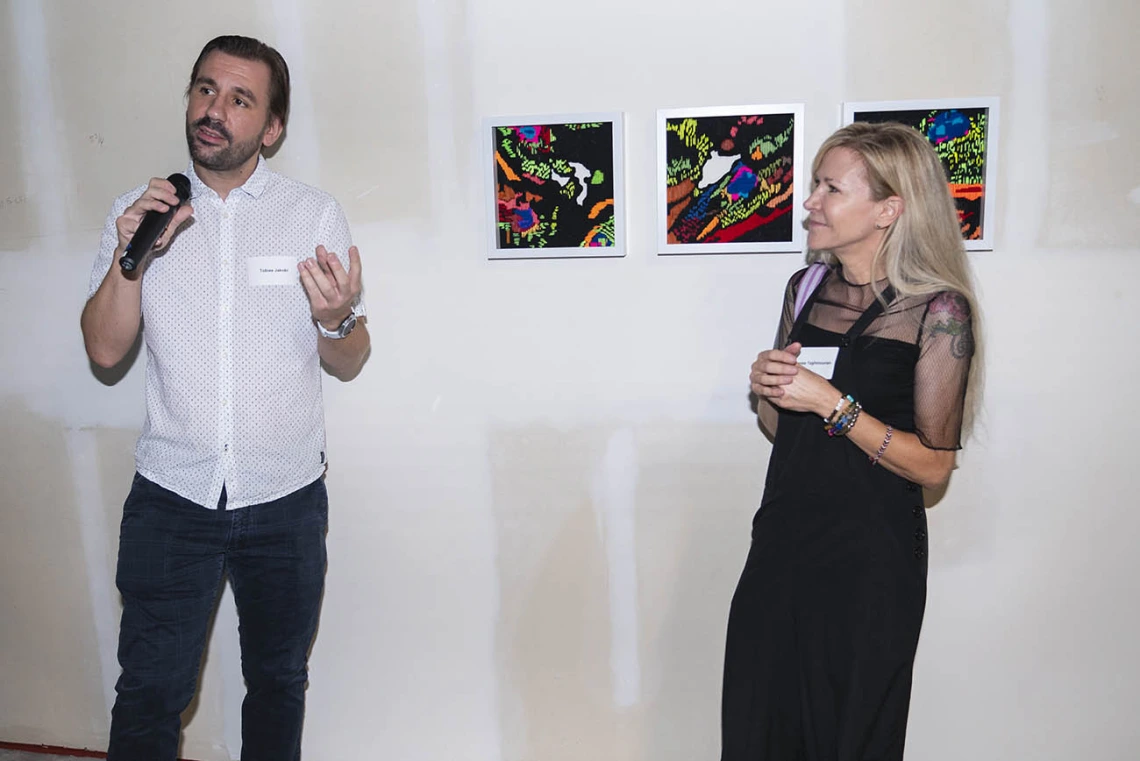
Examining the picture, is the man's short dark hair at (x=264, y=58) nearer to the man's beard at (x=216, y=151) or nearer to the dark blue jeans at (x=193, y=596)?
the man's beard at (x=216, y=151)

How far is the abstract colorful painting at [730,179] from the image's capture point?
212 cm

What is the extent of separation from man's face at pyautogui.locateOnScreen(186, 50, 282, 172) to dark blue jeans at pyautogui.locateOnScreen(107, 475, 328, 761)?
0.74 meters

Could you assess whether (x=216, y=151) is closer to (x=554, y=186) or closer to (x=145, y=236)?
(x=145, y=236)

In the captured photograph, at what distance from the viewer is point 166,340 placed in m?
2.00

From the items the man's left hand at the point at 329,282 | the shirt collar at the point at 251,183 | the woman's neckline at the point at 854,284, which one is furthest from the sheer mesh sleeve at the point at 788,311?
the shirt collar at the point at 251,183

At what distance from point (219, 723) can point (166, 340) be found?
46.2 inches

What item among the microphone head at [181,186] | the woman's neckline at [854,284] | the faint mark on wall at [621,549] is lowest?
the faint mark on wall at [621,549]

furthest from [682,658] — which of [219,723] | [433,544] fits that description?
[219,723]

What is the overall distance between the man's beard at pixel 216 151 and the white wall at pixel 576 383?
30cm

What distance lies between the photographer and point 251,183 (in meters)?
2.07

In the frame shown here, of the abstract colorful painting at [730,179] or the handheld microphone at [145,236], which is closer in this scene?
the handheld microphone at [145,236]

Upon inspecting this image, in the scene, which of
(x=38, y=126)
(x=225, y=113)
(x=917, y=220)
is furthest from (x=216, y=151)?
(x=917, y=220)

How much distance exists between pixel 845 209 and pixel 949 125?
0.51 m

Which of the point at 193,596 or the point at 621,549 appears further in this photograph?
the point at 621,549
